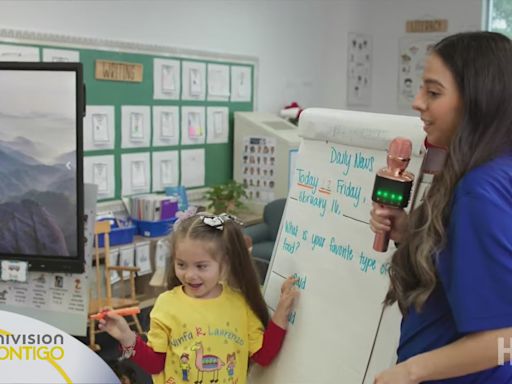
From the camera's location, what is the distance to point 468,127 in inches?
45.8

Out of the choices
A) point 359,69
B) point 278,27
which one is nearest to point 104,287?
point 278,27

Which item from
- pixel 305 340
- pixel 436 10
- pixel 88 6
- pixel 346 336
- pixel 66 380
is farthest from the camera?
pixel 436 10

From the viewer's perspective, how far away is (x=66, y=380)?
41.2 inches

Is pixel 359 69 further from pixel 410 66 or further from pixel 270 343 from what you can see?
pixel 270 343

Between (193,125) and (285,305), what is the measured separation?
10.4 feet

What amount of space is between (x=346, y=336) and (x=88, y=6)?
10.2 feet

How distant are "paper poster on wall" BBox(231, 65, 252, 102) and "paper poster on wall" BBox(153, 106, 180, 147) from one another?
70 centimetres

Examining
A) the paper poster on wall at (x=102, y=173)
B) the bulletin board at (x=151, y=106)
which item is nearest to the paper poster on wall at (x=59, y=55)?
the bulletin board at (x=151, y=106)

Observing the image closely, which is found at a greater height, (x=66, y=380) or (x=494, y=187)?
(x=494, y=187)

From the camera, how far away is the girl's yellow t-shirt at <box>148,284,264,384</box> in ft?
5.95

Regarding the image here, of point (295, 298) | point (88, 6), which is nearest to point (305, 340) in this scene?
point (295, 298)

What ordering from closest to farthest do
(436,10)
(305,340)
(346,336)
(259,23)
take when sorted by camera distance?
(346,336), (305,340), (259,23), (436,10)

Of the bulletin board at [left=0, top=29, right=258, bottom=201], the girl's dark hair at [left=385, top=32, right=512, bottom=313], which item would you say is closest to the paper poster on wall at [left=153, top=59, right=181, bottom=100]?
the bulletin board at [left=0, top=29, right=258, bottom=201]

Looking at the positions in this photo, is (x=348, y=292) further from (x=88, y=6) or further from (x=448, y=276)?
(x=88, y=6)
